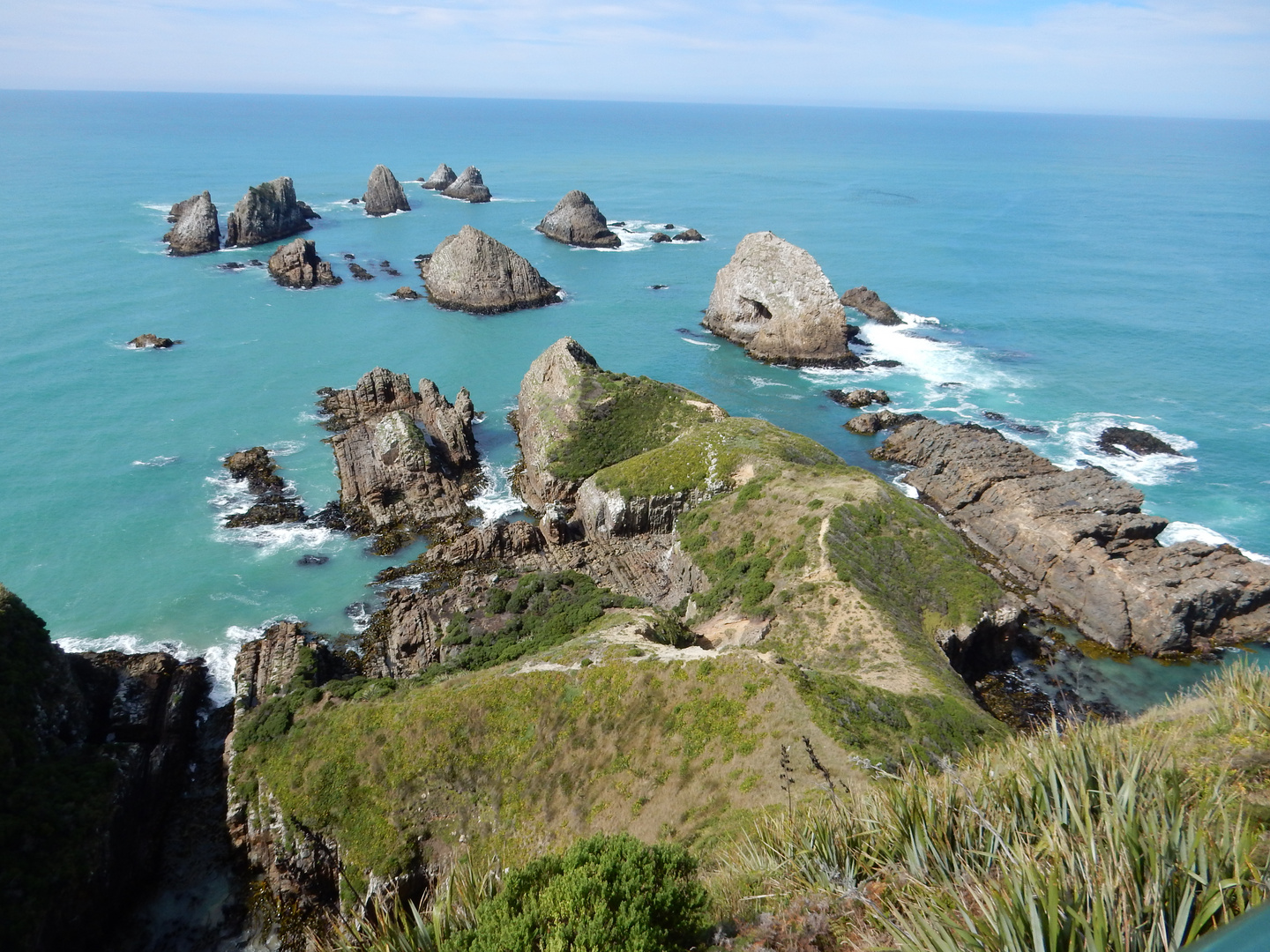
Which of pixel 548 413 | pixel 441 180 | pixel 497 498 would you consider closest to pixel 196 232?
pixel 441 180

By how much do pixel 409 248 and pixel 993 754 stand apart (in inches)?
4296

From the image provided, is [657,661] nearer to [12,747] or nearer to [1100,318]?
[12,747]

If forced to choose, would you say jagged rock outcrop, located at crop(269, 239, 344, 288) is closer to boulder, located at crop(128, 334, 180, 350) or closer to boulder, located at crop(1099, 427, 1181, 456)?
boulder, located at crop(128, 334, 180, 350)

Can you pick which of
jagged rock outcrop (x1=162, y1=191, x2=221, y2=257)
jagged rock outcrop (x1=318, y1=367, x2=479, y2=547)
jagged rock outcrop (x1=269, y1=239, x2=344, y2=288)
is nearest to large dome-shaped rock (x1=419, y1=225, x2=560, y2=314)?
jagged rock outcrop (x1=269, y1=239, x2=344, y2=288)

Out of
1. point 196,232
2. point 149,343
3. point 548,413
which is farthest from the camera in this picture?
point 196,232

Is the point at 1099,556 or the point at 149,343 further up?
the point at 149,343

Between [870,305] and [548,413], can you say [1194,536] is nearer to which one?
[548,413]

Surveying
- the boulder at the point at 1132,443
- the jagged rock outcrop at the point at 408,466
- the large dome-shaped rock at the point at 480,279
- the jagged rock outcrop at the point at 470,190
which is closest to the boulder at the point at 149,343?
the large dome-shaped rock at the point at 480,279

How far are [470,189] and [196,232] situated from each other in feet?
186

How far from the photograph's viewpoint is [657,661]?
28.9m

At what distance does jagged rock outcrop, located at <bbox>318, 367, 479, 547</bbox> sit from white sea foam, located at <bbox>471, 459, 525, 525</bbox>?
38.6 inches

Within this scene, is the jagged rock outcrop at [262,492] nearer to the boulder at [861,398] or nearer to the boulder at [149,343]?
the boulder at [149,343]

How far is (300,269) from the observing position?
9150 cm

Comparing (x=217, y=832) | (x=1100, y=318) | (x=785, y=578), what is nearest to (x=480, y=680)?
(x=217, y=832)
